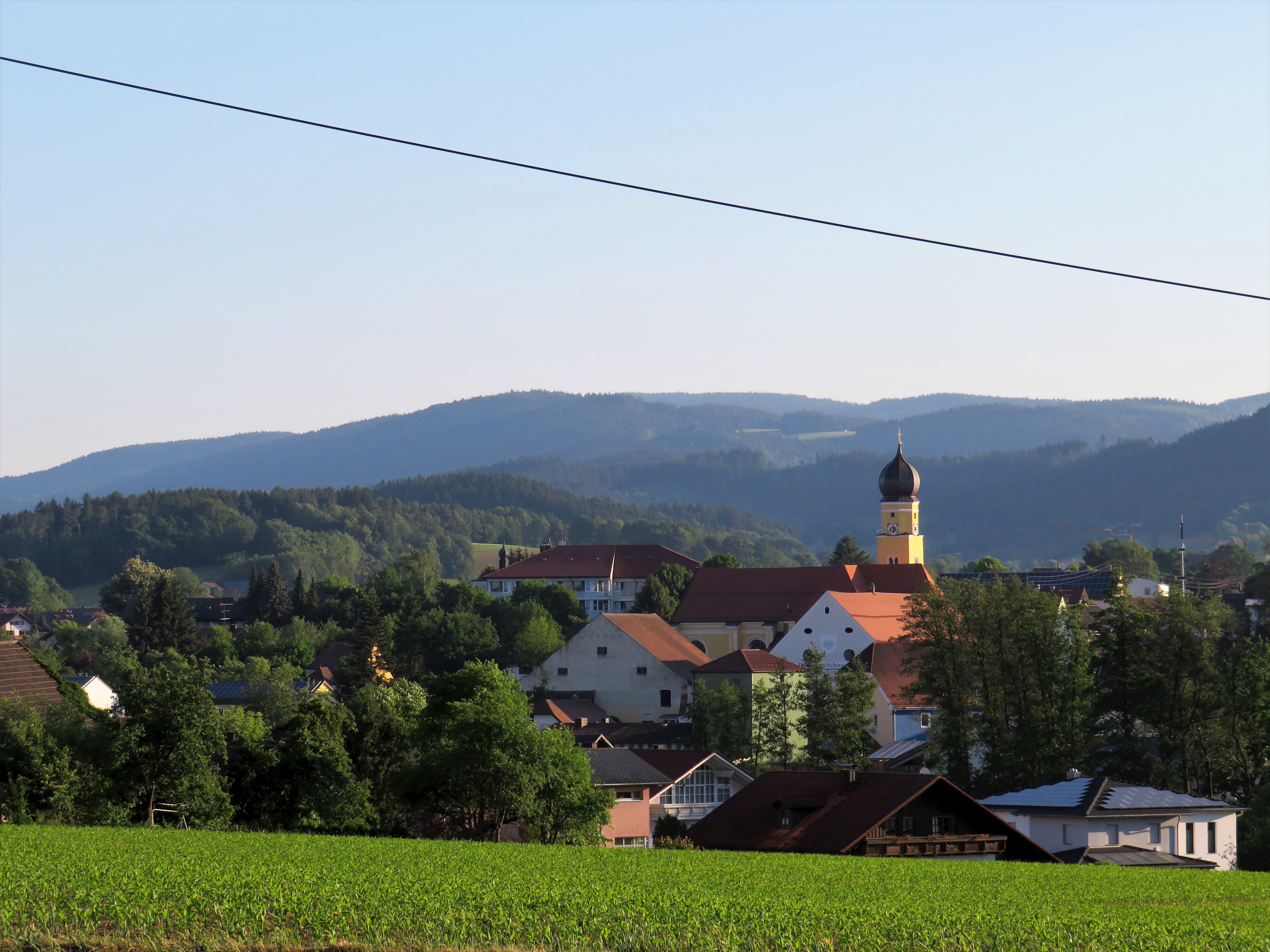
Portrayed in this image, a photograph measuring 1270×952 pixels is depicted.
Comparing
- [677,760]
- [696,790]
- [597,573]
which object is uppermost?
[597,573]

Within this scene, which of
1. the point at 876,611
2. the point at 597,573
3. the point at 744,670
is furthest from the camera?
the point at 597,573

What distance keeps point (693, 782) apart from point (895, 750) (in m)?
17.3

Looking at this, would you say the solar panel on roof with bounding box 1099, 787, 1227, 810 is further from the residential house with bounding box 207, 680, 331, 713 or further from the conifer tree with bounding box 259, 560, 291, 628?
the conifer tree with bounding box 259, 560, 291, 628

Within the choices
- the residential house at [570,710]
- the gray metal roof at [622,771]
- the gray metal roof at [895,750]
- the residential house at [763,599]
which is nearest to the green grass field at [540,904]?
the gray metal roof at [622,771]

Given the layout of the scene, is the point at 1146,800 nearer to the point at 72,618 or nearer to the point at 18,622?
the point at 72,618

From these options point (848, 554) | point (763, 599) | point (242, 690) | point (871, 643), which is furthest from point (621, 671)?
point (848, 554)

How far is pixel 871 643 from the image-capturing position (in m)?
96.2

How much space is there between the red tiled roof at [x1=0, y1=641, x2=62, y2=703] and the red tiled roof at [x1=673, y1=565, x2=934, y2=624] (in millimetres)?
79649

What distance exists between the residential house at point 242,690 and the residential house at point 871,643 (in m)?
30.9

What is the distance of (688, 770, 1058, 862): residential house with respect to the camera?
4278 centimetres

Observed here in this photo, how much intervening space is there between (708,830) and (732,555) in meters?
88.6

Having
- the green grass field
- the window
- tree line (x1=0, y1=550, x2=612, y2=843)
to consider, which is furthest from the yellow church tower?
the green grass field

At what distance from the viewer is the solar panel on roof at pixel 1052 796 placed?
48.4 metres

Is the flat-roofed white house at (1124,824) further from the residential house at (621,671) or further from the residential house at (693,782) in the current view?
the residential house at (621,671)
